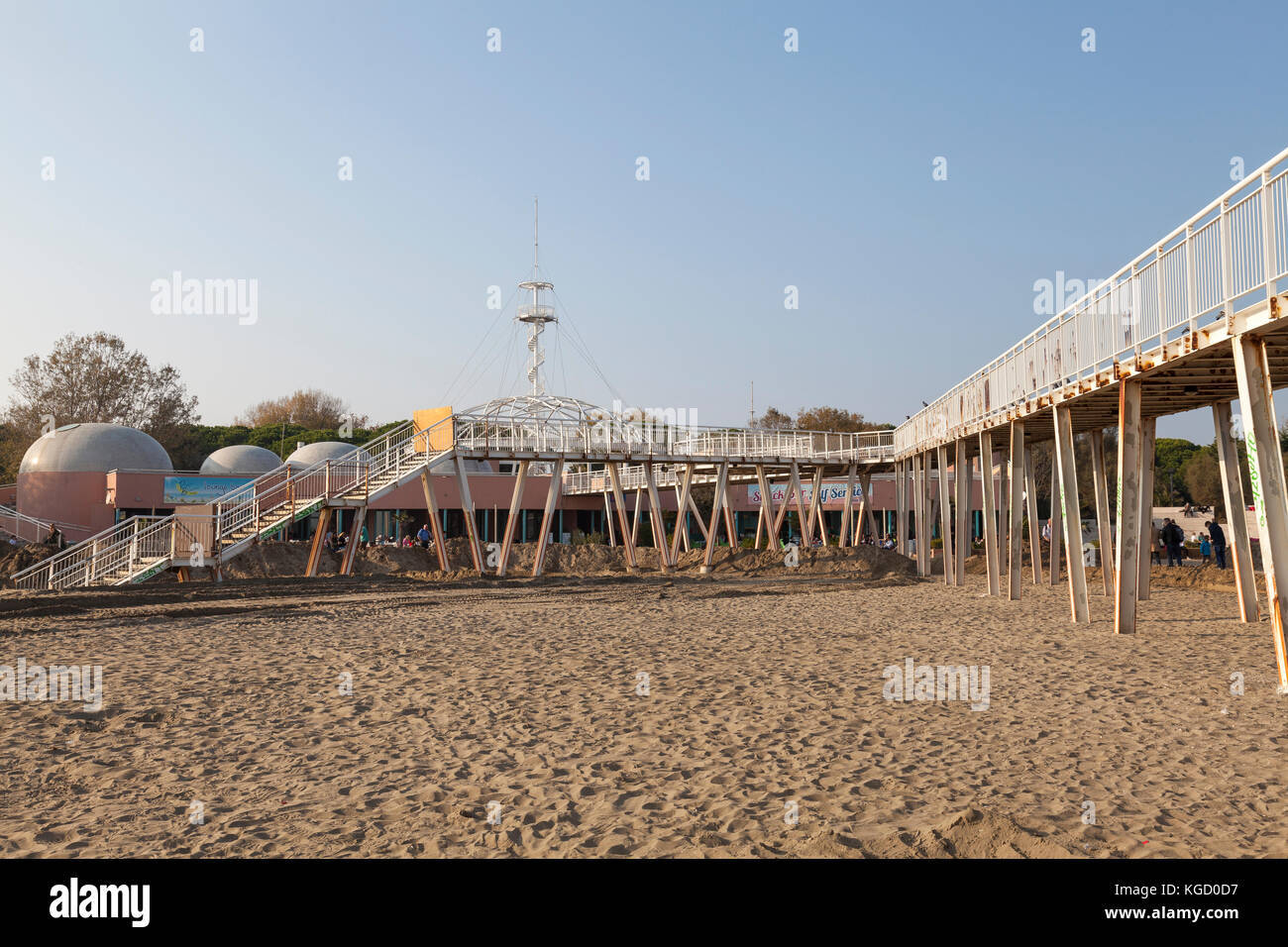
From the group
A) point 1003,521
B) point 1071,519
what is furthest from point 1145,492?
point 1003,521

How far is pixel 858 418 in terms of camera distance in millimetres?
81875

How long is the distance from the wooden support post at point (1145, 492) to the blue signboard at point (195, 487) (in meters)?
38.4

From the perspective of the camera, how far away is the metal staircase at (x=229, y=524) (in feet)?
79.4

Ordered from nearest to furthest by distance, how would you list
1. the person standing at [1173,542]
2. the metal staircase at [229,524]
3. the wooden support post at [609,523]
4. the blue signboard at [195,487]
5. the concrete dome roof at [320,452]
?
the metal staircase at [229,524]
the person standing at [1173,542]
the blue signboard at [195,487]
the wooden support post at [609,523]
the concrete dome roof at [320,452]

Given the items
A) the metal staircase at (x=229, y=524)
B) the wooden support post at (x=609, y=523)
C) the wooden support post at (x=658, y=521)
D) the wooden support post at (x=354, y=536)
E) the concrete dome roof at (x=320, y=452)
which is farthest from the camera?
the concrete dome roof at (x=320, y=452)

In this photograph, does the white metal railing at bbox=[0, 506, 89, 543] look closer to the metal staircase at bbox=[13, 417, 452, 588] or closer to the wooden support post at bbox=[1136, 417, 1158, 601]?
the metal staircase at bbox=[13, 417, 452, 588]

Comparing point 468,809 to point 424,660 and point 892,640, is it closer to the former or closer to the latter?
point 424,660

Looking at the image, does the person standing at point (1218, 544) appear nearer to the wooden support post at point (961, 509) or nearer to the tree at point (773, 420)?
Result: the wooden support post at point (961, 509)

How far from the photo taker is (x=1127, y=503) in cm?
1419

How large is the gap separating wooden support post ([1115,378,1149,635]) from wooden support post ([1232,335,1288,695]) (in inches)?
150

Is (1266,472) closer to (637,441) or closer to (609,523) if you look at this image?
(637,441)

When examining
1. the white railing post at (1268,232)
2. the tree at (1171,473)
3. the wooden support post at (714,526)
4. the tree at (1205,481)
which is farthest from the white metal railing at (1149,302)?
the tree at (1171,473)
